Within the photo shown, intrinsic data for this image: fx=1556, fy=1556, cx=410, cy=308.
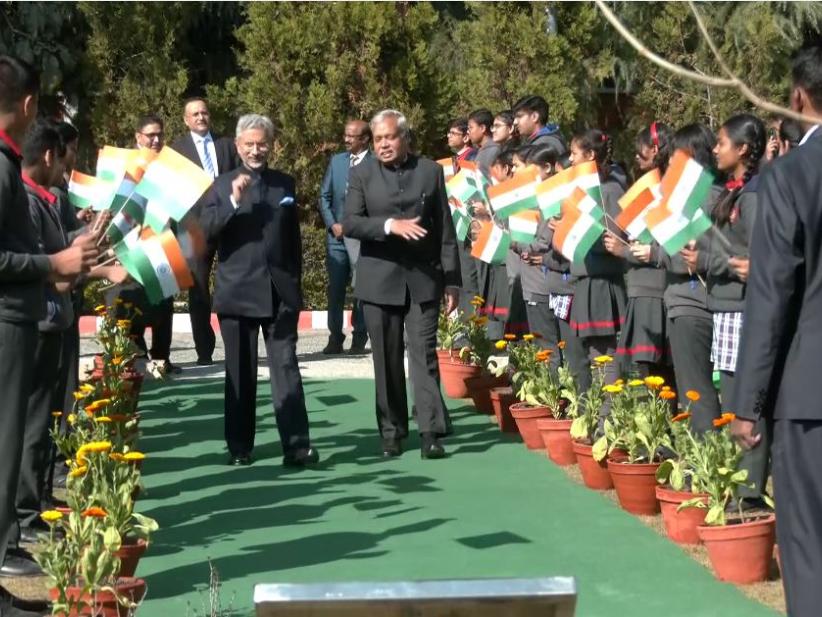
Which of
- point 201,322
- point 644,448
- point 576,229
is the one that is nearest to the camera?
point 644,448

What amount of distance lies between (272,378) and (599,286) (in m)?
2.10

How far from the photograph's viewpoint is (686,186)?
766 centimetres

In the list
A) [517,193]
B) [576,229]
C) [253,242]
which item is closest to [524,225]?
[517,193]

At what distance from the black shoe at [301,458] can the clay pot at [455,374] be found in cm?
276

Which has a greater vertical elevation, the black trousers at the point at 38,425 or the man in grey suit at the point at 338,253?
the man in grey suit at the point at 338,253

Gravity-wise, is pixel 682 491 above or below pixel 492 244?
below

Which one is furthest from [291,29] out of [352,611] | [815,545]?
[352,611]

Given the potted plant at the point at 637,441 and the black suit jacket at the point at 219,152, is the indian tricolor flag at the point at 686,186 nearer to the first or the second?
the potted plant at the point at 637,441

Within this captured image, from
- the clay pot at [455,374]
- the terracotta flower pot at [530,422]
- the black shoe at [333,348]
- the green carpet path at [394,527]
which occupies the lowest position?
the green carpet path at [394,527]

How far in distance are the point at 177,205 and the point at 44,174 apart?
688 mm

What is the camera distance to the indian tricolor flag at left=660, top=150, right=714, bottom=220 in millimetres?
7598

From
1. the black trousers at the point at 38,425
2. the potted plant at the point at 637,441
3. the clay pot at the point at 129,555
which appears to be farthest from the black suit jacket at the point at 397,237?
the clay pot at the point at 129,555

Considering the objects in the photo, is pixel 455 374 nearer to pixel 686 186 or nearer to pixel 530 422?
pixel 530 422

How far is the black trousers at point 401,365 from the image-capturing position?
9.79 metres
